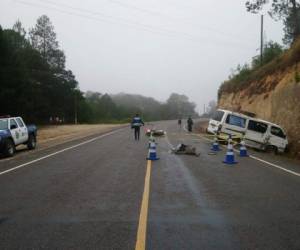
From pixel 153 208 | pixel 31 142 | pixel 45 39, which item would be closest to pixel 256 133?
pixel 31 142

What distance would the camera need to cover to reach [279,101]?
3006cm

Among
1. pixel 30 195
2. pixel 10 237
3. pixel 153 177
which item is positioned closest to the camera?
pixel 10 237

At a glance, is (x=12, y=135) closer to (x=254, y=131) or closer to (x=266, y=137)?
(x=254, y=131)

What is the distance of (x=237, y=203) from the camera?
24.7 feet

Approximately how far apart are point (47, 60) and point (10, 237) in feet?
275

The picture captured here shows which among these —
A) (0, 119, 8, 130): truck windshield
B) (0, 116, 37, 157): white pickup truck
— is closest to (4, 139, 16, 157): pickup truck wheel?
(0, 116, 37, 157): white pickup truck

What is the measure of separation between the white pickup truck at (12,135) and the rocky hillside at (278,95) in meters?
13.5

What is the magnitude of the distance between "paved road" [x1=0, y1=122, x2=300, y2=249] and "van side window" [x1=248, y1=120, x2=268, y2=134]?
1077cm

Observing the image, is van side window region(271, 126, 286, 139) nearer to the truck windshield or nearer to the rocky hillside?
the rocky hillside

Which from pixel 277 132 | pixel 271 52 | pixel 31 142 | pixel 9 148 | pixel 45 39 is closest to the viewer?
pixel 9 148

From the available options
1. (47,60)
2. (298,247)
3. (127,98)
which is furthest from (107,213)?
(127,98)

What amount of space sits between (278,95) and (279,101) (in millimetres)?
808

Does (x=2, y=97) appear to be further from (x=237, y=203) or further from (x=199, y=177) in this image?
(x=237, y=203)

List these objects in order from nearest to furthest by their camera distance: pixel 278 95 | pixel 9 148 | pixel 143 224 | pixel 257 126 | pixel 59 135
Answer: pixel 143 224
pixel 9 148
pixel 257 126
pixel 278 95
pixel 59 135
